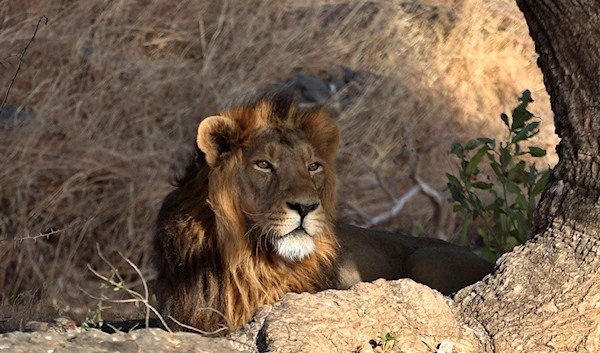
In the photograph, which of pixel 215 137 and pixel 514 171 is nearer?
pixel 215 137

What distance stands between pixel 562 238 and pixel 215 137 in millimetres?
1722

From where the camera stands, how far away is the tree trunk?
10.6 feet

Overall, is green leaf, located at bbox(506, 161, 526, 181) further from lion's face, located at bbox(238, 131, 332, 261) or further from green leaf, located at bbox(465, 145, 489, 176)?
lion's face, located at bbox(238, 131, 332, 261)

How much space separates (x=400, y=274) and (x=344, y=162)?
411 centimetres

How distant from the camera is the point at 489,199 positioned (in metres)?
8.65

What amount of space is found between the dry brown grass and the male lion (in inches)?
61.3

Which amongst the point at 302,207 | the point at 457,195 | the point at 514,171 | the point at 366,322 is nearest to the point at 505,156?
the point at 514,171

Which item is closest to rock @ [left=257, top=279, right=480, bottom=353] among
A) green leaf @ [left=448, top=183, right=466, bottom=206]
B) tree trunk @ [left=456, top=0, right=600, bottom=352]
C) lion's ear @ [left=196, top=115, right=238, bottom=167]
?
tree trunk @ [left=456, top=0, right=600, bottom=352]

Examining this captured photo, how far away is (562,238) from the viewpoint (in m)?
3.55

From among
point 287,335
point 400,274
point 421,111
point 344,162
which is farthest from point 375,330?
point 421,111

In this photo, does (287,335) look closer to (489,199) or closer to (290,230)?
(290,230)

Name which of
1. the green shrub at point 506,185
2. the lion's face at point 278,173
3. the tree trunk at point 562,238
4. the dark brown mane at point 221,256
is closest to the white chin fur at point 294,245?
the lion's face at point 278,173

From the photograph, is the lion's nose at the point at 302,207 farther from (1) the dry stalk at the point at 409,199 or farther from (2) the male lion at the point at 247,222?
(1) the dry stalk at the point at 409,199

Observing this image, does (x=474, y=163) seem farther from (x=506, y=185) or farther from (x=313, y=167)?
(x=313, y=167)
